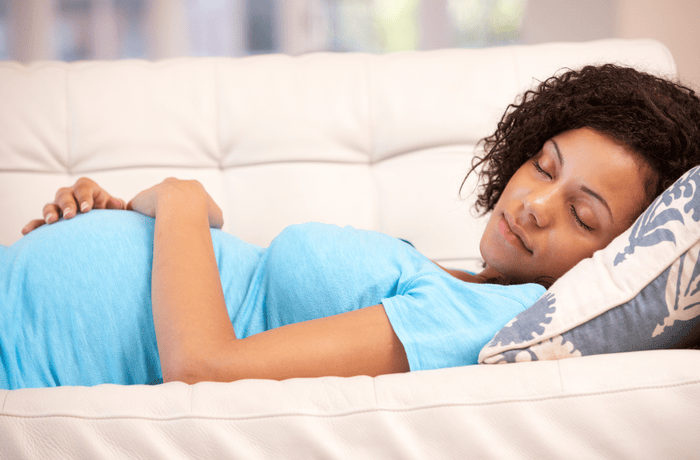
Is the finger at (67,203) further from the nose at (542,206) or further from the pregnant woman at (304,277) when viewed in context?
the nose at (542,206)

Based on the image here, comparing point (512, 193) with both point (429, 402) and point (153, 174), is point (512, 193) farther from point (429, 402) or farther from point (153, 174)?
point (153, 174)

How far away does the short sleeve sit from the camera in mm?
571

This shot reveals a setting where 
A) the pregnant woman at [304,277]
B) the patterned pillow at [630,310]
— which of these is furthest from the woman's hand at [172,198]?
the patterned pillow at [630,310]

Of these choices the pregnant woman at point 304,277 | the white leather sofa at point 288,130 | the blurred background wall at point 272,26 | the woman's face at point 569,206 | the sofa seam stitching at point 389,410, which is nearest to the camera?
the sofa seam stitching at point 389,410

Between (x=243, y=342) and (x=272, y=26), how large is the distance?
195 centimetres

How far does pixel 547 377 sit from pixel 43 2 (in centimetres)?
254

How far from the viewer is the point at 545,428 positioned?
1.51ft

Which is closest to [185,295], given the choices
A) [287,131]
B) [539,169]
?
[539,169]

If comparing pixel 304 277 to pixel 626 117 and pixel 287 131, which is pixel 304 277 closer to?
pixel 626 117

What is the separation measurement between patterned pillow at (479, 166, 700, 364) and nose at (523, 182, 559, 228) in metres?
0.19

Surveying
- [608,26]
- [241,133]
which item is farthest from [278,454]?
[608,26]

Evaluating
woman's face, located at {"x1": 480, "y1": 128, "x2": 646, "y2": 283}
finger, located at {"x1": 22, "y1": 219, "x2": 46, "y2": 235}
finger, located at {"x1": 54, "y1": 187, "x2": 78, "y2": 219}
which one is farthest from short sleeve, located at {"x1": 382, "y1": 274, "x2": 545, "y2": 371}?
finger, located at {"x1": 22, "y1": 219, "x2": 46, "y2": 235}

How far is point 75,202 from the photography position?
0.86m

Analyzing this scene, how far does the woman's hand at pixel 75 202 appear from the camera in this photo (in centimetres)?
82
